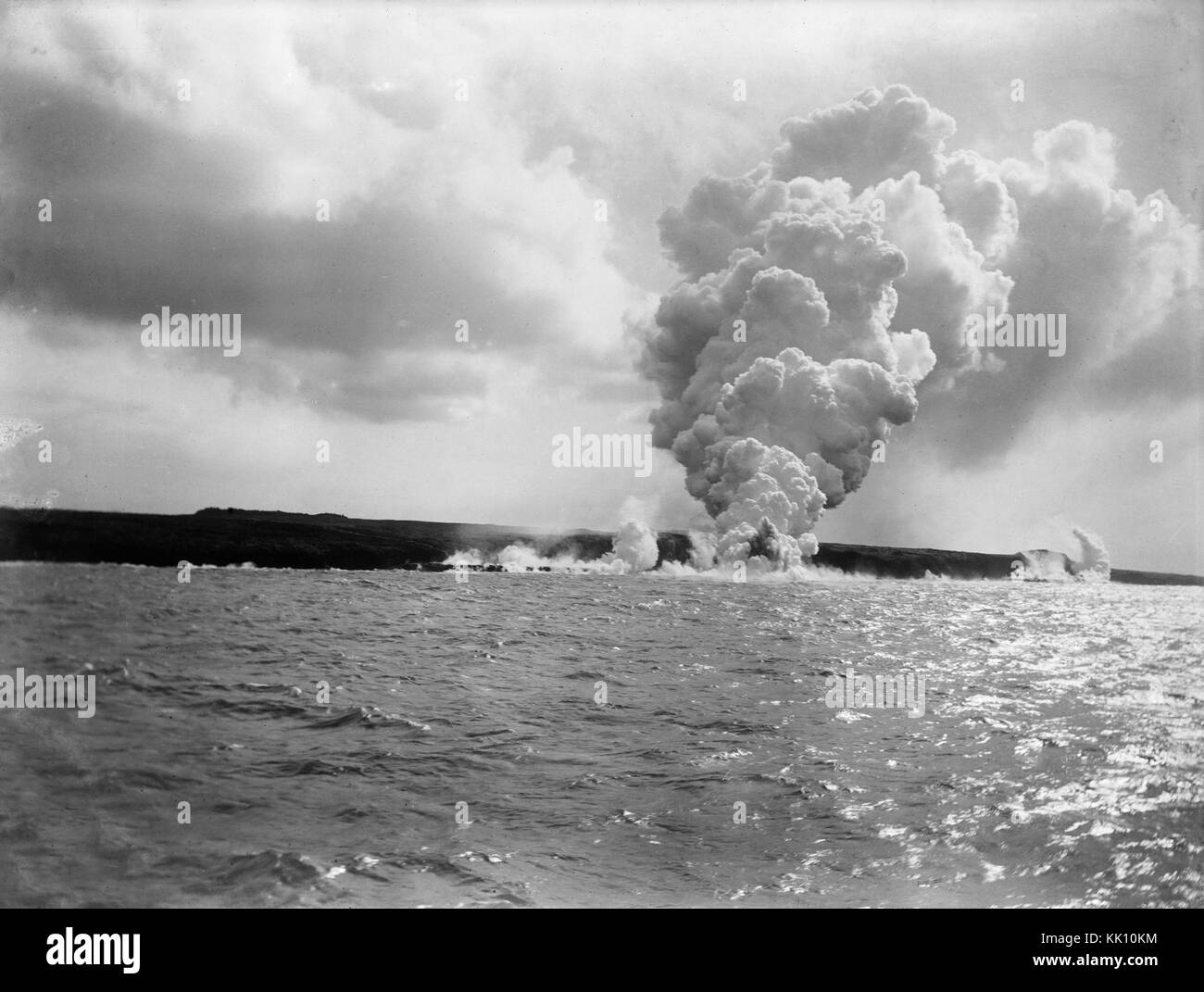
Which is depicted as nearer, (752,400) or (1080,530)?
(1080,530)

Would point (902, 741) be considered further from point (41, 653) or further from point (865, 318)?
point (865, 318)

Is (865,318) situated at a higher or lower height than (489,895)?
higher

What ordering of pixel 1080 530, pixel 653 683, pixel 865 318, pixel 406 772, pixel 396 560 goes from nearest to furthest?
pixel 406 772
pixel 653 683
pixel 1080 530
pixel 396 560
pixel 865 318

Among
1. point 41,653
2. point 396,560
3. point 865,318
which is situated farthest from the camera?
point 865,318

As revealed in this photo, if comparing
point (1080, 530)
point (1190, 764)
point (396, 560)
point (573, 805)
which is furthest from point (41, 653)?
point (396, 560)

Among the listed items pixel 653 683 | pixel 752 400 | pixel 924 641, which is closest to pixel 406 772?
pixel 653 683

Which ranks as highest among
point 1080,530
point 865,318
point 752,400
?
point 865,318
